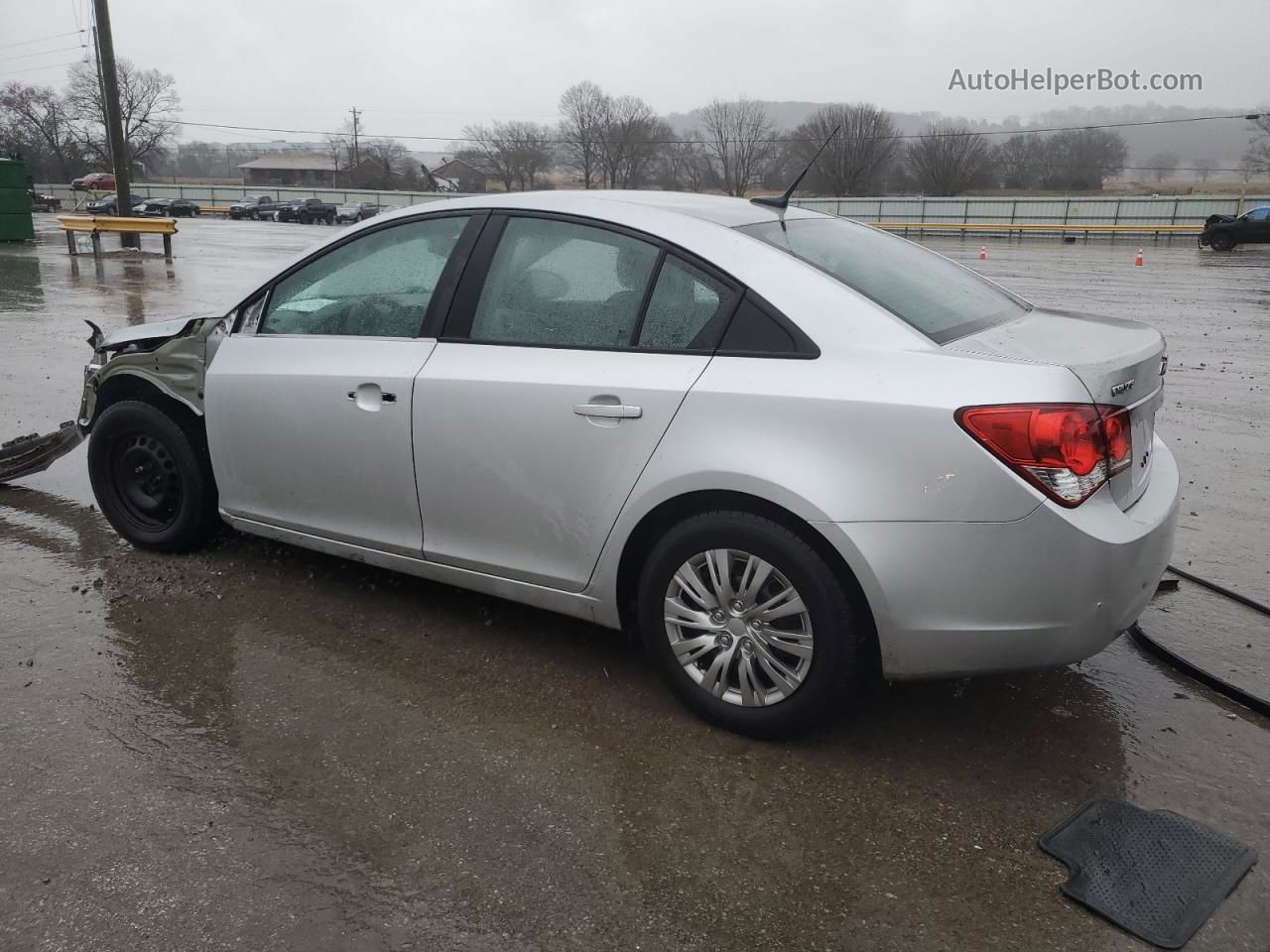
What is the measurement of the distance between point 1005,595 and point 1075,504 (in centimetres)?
31

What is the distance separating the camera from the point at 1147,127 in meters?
79.0

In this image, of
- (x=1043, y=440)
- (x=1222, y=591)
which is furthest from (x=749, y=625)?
(x=1222, y=591)

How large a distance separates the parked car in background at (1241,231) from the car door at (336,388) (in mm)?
35554

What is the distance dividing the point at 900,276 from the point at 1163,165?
100m

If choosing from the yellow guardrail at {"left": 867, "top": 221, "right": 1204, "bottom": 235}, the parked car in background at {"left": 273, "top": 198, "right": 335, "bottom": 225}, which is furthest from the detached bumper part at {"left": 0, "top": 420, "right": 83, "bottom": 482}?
the parked car in background at {"left": 273, "top": 198, "right": 335, "bottom": 225}

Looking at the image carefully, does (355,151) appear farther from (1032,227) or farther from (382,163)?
(1032,227)

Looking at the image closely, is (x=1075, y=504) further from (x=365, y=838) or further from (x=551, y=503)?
(x=365, y=838)

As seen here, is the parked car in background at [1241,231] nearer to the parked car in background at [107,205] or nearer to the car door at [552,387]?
the car door at [552,387]

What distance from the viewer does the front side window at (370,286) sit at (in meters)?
3.78

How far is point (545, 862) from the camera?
260 centimetres

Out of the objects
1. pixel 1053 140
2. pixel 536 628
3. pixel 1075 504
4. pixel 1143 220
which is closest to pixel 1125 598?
pixel 1075 504

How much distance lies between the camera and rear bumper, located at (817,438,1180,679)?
267cm

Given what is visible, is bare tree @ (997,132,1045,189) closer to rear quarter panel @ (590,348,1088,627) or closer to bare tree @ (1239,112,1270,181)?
bare tree @ (1239,112,1270,181)

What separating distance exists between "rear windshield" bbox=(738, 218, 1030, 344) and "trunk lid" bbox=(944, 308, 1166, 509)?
0.12 meters
